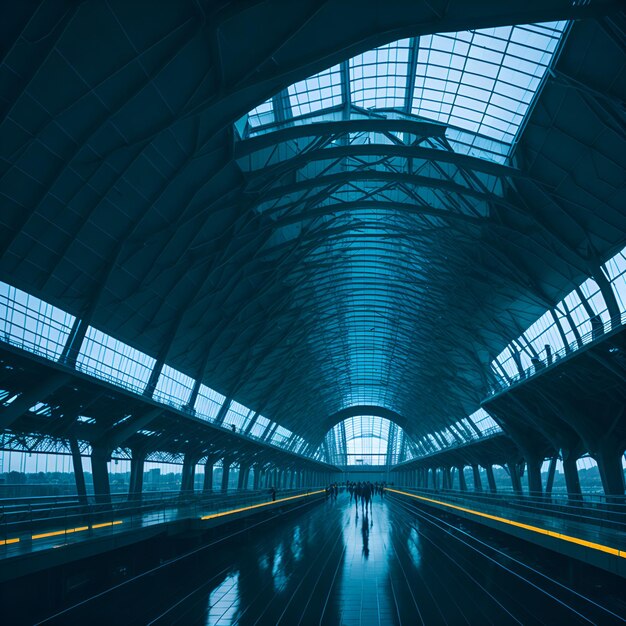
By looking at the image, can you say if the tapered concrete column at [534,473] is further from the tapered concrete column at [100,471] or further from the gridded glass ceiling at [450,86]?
the tapered concrete column at [100,471]

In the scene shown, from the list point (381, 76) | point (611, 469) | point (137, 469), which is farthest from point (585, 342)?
point (137, 469)

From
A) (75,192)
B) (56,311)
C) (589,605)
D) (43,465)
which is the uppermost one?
(75,192)

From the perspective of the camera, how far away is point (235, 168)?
29516 mm

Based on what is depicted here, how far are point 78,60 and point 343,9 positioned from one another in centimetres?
860

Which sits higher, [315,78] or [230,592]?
[315,78]

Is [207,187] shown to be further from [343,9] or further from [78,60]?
[343,9]

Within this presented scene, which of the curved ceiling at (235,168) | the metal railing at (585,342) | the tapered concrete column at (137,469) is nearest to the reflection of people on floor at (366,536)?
the metal railing at (585,342)

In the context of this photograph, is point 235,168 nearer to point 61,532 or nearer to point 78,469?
point 78,469

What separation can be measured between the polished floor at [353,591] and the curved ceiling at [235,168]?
14.6m

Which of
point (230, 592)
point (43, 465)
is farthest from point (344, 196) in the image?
point (230, 592)

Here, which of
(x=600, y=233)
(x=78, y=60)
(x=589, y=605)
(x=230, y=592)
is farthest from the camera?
(x=600, y=233)

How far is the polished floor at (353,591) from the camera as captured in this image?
42.8ft

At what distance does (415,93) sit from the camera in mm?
31828

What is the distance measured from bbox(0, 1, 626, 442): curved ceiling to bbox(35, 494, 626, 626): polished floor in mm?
14558
